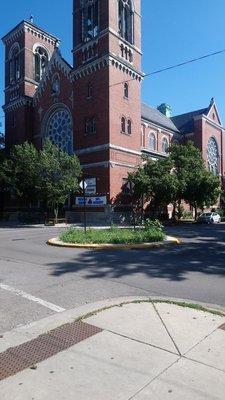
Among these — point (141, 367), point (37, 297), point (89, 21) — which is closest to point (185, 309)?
point (141, 367)

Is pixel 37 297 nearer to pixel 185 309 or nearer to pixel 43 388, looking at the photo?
pixel 185 309

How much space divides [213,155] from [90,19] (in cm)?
3025

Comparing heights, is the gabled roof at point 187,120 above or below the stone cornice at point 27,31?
below

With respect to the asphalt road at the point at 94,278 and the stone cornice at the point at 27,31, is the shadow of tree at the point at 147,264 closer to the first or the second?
the asphalt road at the point at 94,278

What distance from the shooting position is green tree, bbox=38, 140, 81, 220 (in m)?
33.3

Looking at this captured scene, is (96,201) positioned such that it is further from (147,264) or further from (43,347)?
(43,347)

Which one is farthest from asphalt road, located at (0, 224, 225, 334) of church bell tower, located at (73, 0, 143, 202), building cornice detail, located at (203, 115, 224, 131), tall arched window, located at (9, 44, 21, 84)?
building cornice detail, located at (203, 115, 224, 131)

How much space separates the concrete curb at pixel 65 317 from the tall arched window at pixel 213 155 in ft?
180

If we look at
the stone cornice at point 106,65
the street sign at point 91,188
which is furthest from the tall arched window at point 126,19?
the street sign at point 91,188

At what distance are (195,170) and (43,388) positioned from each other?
3654 centimetres

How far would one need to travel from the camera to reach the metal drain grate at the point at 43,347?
3949mm

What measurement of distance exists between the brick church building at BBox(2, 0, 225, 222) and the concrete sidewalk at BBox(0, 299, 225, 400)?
1199 inches

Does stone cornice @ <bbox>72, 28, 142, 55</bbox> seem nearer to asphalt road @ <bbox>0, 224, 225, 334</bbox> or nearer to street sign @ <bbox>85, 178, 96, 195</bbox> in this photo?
street sign @ <bbox>85, 178, 96, 195</bbox>

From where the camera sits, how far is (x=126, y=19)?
1607 inches
